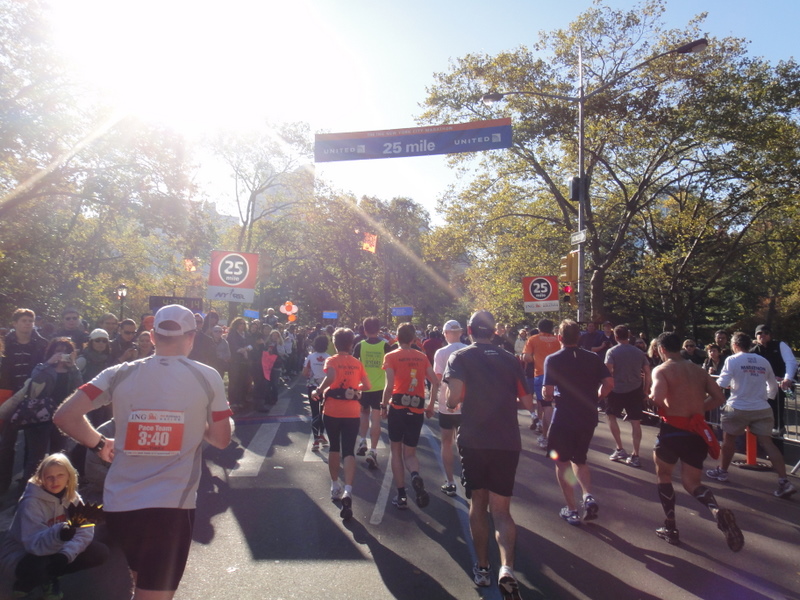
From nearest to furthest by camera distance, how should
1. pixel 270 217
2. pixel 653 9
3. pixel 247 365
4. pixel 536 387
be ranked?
pixel 536 387 → pixel 247 365 → pixel 653 9 → pixel 270 217

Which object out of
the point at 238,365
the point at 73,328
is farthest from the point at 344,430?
the point at 238,365

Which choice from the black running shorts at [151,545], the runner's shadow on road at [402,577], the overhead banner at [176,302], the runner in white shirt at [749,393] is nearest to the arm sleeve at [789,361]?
the runner in white shirt at [749,393]

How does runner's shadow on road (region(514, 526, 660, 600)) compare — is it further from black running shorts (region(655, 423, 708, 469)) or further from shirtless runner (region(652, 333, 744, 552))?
black running shorts (region(655, 423, 708, 469))

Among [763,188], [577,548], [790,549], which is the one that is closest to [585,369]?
[577,548]

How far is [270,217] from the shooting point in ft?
155

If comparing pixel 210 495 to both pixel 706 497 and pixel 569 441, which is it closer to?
pixel 569 441

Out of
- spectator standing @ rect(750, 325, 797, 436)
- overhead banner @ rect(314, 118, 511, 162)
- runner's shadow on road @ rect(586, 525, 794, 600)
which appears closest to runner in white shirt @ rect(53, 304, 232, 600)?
runner's shadow on road @ rect(586, 525, 794, 600)

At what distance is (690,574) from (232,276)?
29.3 ft

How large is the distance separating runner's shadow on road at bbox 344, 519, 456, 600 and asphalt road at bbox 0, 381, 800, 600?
1cm

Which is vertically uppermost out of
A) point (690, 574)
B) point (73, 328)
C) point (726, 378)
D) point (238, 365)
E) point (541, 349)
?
point (73, 328)

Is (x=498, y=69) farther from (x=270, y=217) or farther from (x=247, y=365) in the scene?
(x=270, y=217)

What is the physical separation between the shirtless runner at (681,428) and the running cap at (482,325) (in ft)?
6.37

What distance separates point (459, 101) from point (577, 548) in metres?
18.1

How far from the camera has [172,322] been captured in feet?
9.88
